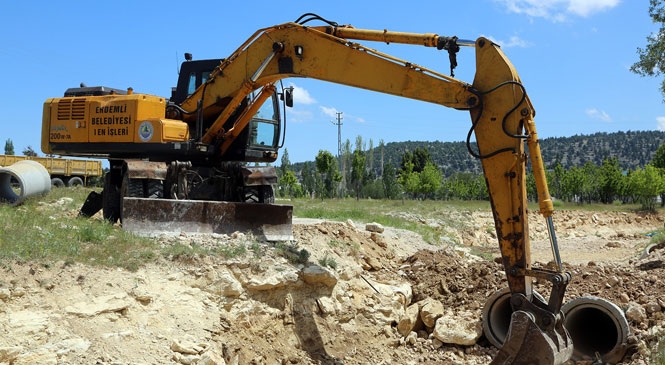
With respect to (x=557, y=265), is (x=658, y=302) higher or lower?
lower

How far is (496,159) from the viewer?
7.59 metres

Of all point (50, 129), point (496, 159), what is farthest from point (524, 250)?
point (50, 129)

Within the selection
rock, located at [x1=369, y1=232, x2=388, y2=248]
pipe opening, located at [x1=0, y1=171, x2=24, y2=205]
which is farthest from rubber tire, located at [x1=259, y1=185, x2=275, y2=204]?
pipe opening, located at [x1=0, y1=171, x2=24, y2=205]

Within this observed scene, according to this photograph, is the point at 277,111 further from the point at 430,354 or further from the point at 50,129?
the point at 430,354

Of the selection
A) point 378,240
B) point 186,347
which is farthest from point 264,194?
point 186,347

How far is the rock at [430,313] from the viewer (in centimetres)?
1044

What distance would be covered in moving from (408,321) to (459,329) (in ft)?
2.80

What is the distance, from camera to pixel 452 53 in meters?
8.28

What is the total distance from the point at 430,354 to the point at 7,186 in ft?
33.2

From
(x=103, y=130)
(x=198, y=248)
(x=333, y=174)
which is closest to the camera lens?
(x=198, y=248)

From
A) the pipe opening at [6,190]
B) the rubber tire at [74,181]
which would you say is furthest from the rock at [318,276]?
the rubber tire at [74,181]

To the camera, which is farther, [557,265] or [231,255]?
[231,255]

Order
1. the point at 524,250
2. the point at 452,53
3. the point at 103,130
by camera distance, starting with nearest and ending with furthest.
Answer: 1. the point at 524,250
2. the point at 452,53
3. the point at 103,130

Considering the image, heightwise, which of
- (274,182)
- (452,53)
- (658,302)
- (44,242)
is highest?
(452,53)
